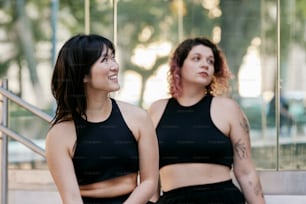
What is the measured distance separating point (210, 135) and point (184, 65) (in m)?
0.24

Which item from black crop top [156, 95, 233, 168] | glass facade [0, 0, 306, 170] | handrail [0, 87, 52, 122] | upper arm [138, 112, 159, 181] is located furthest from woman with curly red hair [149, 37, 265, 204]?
glass facade [0, 0, 306, 170]

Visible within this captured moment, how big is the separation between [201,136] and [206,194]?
0.48 ft

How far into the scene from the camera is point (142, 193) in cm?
173

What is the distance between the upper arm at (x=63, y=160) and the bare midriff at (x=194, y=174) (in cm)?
46

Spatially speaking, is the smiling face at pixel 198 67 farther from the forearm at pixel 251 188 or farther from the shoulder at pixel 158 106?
the forearm at pixel 251 188

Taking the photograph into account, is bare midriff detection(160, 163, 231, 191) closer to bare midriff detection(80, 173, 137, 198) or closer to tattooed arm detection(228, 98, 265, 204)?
tattooed arm detection(228, 98, 265, 204)

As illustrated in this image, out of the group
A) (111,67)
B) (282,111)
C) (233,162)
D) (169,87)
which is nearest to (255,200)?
(233,162)

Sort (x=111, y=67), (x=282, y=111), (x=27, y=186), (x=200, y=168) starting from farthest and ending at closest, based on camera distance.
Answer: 1. (x=282, y=111)
2. (x=27, y=186)
3. (x=200, y=168)
4. (x=111, y=67)

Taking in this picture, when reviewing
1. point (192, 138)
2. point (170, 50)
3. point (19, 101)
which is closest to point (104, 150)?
point (192, 138)

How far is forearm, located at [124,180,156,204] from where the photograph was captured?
5.63 ft

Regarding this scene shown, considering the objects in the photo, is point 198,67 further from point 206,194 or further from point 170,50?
point 170,50

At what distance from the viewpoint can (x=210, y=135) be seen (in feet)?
6.97

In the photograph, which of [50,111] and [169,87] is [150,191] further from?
[50,111]

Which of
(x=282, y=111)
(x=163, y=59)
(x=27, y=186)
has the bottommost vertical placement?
(x=27, y=186)
